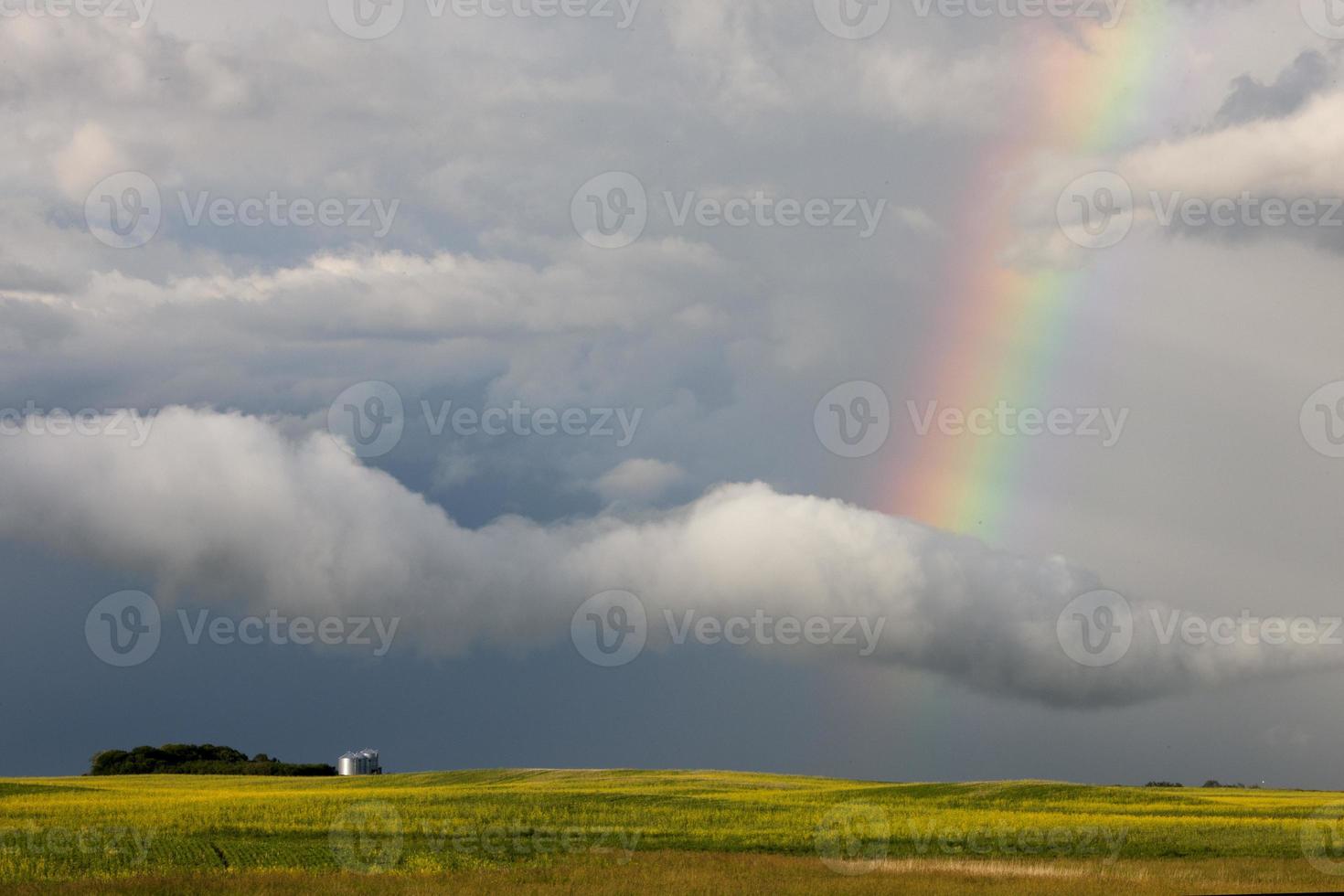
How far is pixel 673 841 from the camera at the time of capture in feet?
174

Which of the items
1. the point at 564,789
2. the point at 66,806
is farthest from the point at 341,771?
the point at 66,806

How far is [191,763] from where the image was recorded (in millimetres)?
165125

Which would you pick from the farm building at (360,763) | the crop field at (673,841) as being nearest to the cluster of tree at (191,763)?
the farm building at (360,763)

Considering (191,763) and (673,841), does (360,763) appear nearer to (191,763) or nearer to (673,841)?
(191,763)

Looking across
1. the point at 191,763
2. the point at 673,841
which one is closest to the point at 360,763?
the point at 191,763

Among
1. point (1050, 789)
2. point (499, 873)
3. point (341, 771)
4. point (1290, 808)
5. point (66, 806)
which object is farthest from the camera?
point (341, 771)

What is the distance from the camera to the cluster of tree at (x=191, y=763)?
6097 inches

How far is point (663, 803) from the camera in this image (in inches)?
2820

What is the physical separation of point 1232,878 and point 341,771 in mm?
110152

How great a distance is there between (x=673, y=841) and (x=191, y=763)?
12801 centimetres

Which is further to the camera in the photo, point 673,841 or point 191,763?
point 191,763

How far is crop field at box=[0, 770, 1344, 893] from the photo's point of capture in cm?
4138

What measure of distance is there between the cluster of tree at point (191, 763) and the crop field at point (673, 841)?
239ft

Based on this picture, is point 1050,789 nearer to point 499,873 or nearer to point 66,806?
point 499,873
